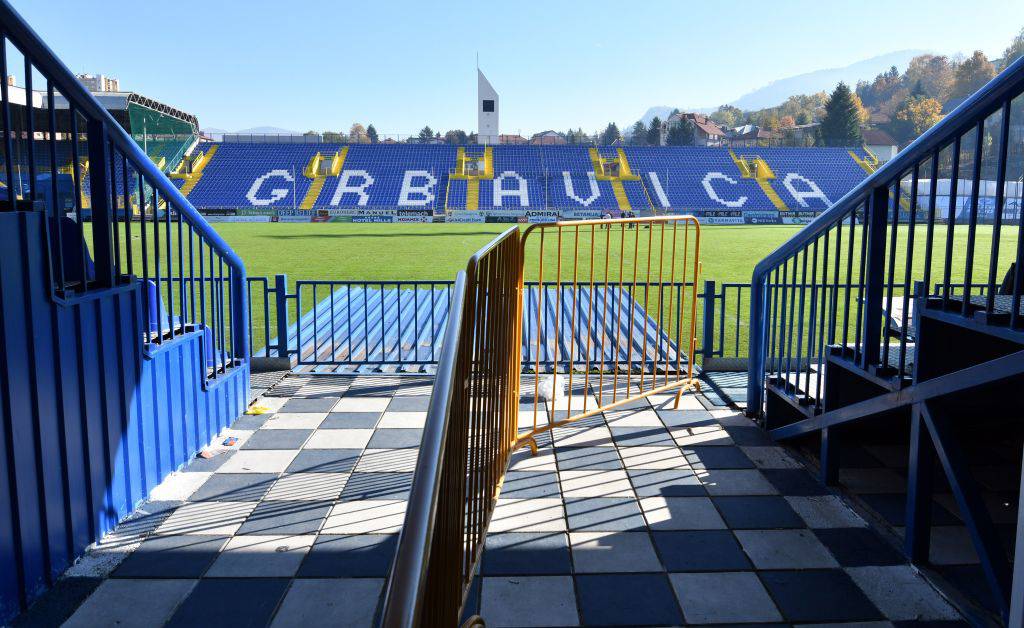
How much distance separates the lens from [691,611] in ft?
10.2

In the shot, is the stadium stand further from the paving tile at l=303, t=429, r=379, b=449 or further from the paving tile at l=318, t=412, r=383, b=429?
the paving tile at l=303, t=429, r=379, b=449

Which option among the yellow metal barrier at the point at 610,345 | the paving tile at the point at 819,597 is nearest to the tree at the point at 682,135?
the yellow metal barrier at the point at 610,345

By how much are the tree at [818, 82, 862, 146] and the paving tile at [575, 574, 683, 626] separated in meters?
80.0

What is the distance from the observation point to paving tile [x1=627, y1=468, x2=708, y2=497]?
441 centimetres

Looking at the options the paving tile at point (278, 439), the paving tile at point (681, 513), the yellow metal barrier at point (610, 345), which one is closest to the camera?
the paving tile at point (681, 513)

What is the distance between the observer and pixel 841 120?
76.2 m

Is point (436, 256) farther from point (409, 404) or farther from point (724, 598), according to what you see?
point (724, 598)

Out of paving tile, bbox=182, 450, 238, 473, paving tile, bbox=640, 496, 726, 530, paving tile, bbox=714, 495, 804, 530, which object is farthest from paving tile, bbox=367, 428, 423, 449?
paving tile, bbox=714, 495, 804, 530

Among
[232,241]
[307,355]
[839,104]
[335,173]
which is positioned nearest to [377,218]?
[335,173]

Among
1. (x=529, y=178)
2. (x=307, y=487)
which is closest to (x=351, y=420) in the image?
(x=307, y=487)

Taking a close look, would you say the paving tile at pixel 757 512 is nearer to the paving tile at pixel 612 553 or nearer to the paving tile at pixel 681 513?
the paving tile at pixel 681 513

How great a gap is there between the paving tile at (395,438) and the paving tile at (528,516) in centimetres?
119

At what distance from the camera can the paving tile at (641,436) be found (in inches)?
210

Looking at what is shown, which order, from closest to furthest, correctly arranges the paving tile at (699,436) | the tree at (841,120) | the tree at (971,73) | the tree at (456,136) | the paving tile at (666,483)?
the paving tile at (666,483), the paving tile at (699,436), the tree at (841,120), the tree at (971,73), the tree at (456,136)
